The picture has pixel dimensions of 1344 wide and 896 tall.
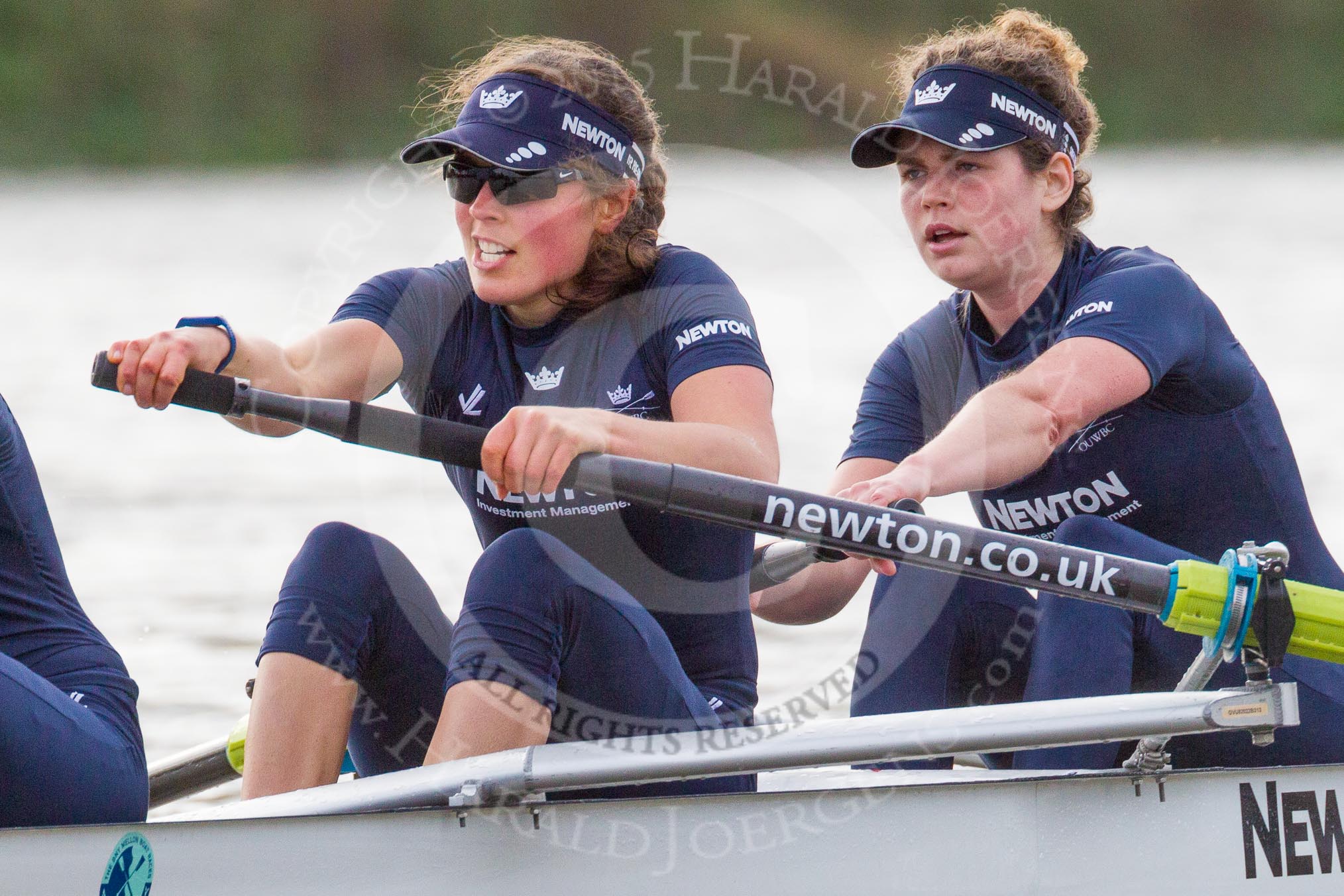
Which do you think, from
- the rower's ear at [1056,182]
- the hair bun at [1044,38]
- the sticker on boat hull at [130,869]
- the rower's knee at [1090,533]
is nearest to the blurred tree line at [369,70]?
the hair bun at [1044,38]

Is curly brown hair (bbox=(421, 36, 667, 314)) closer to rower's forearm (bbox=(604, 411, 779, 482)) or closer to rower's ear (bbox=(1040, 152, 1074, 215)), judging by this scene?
rower's forearm (bbox=(604, 411, 779, 482))

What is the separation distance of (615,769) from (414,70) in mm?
21672

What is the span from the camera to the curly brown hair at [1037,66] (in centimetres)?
277

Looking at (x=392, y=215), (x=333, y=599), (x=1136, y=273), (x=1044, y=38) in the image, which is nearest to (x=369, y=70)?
(x=392, y=215)

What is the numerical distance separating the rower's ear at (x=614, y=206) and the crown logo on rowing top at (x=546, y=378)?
23 centimetres

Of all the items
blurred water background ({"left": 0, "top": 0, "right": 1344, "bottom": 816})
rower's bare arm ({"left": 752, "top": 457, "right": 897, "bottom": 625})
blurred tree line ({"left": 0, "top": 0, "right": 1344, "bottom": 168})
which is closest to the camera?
rower's bare arm ({"left": 752, "top": 457, "right": 897, "bottom": 625})

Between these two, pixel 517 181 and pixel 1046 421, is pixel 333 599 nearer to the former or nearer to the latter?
pixel 517 181

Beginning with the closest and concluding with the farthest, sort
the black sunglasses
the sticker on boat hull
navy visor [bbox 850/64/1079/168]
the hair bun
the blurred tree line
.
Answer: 1. the sticker on boat hull
2. the black sunglasses
3. navy visor [bbox 850/64/1079/168]
4. the hair bun
5. the blurred tree line

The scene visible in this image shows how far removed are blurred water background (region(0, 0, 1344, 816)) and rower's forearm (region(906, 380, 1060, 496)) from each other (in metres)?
0.34

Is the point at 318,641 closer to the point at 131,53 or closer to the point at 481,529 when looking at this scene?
the point at 481,529

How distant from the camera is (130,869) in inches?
81.4

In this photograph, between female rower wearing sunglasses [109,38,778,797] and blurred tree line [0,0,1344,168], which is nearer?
female rower wearing sunglasses [109,38,778,797]

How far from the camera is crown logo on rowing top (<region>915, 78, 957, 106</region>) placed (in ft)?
8.97

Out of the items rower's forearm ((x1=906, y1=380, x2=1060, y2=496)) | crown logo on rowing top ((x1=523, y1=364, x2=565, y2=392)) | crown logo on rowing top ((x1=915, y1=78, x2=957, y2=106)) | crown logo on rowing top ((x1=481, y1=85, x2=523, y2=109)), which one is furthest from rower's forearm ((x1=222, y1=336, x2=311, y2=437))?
crown logo on rowing top ((x1=915, y1=78, x2=957, y2=106))
